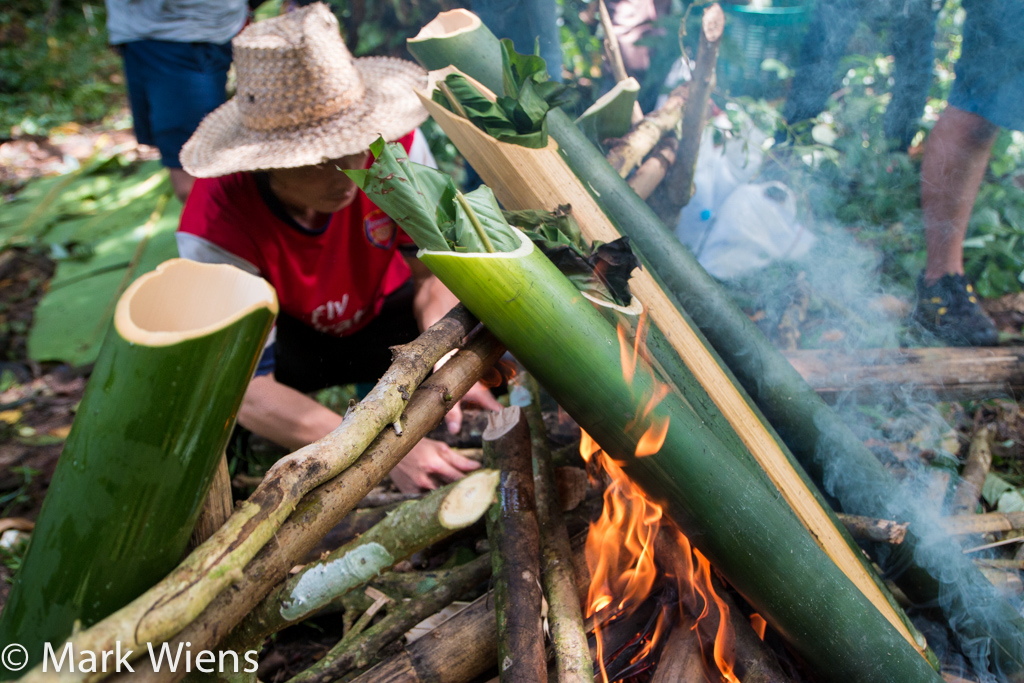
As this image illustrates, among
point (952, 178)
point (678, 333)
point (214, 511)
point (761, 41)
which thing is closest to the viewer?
point (214, 511)

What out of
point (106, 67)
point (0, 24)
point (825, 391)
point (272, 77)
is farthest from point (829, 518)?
point (0, 24)

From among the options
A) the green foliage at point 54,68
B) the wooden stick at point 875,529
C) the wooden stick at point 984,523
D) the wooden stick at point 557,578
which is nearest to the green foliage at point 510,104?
the wooden stick at point 557,578

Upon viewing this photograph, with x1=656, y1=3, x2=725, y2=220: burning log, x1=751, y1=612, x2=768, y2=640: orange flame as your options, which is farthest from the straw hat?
x1=751, y1=612, x2=768, y2=640: orange flame

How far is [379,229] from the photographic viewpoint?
3.10 m

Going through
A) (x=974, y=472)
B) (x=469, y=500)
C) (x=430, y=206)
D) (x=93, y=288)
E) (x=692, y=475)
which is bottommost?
(x=93, y=288)

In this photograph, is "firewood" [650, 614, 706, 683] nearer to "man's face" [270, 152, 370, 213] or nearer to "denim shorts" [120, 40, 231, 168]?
"man's face" [270, 152, 370, 213]

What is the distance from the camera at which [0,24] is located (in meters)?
11.2

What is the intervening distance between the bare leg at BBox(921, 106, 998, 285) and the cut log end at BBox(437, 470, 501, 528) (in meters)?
3.42

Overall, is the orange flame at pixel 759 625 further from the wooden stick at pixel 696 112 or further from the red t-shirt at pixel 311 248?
the wooden stick at pixel 696 112

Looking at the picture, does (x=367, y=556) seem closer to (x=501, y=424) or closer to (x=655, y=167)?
(x=501, y=424)

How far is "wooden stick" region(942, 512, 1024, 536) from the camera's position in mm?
2262

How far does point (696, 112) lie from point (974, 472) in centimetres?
227

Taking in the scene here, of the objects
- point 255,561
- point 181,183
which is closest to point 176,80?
point 181,183

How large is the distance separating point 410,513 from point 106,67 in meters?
12.8
